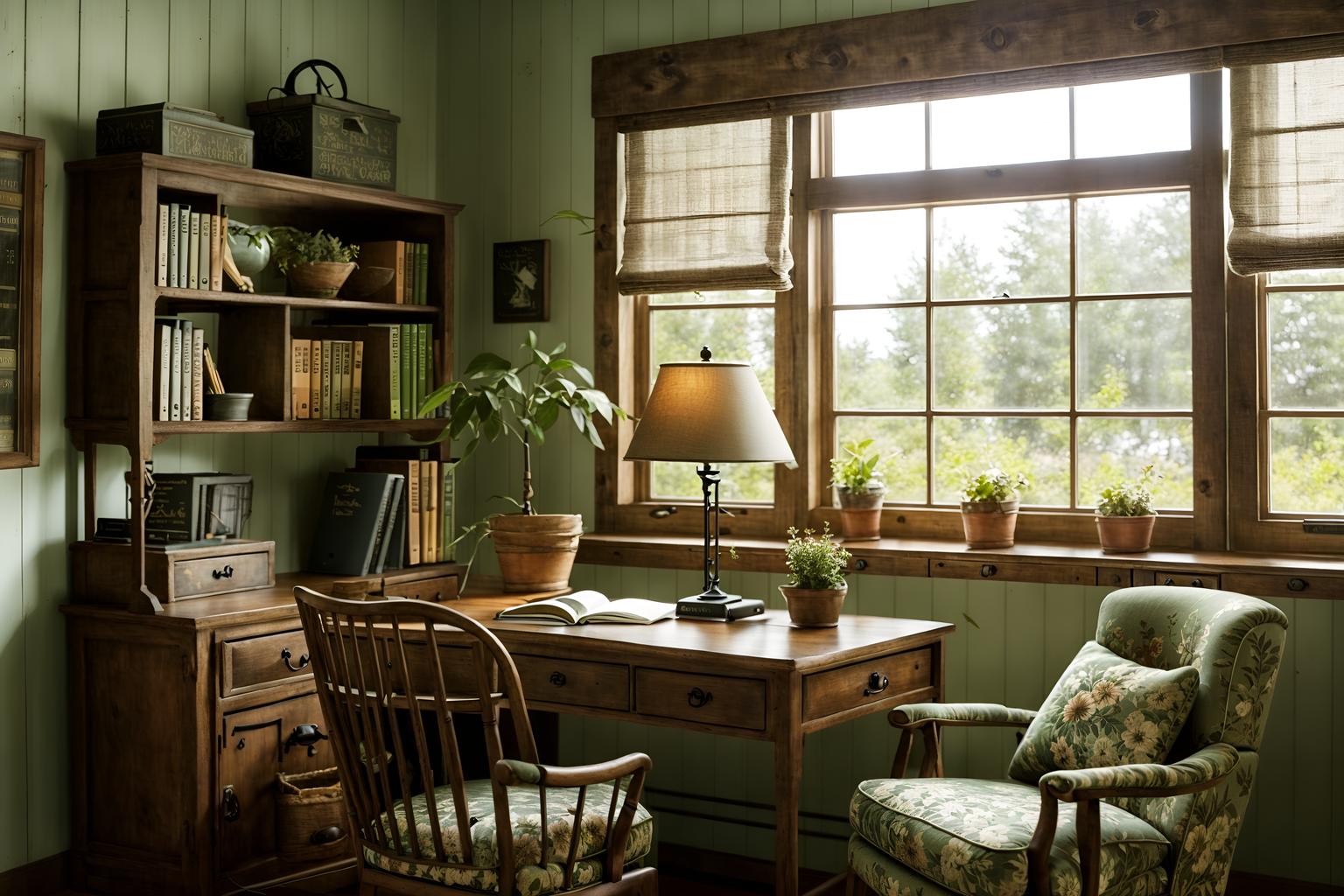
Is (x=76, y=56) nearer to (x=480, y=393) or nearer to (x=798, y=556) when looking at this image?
(x=480, y=393)

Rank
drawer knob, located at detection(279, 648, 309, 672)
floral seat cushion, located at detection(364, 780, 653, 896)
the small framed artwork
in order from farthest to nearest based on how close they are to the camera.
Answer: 1. the small framed artwork
2. drawer knob, located at detection(279, 648, 309, 672)
3. floral seat cushion, located at detection(364, 780, 653, 896)

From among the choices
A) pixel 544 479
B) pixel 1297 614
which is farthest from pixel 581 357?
pixel 1297 614

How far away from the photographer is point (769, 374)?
4156 mm

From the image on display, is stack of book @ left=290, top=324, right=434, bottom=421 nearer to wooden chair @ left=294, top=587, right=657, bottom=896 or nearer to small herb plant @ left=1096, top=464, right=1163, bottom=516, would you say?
wooden chair @ left=294, top=587, right=657, bottom=896

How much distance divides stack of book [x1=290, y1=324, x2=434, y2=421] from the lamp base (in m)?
1.22

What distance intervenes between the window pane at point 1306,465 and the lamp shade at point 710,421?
131 cm

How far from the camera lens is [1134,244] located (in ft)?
12.0

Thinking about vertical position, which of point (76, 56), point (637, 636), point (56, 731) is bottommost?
point (56, 731)

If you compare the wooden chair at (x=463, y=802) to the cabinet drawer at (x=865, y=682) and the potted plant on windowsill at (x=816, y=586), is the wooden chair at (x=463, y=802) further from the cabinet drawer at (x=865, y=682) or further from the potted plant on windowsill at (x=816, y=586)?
the potted plant on windowsill at (x=816, y=586)

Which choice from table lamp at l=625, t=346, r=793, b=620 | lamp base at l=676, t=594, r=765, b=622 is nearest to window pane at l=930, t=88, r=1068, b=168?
table lamp at l=625, t=346, r=793, b=620

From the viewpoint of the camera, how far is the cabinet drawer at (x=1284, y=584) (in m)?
3.17

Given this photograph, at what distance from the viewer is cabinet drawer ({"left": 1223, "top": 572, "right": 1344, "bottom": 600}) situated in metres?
3.17

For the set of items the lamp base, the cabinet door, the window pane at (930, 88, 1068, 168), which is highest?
the window pane at (930, 88, 1068, 168)

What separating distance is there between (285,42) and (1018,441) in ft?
8.43
